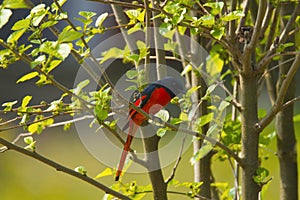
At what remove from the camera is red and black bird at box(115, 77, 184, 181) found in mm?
1462

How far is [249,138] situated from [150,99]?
0.29m

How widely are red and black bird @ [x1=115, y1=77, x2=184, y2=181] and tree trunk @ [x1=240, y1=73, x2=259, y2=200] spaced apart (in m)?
0.22

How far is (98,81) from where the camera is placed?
1.39 meters

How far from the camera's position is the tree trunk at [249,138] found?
1401 mm

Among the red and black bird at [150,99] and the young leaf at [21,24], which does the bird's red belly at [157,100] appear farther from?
the young leaf at [21,24]

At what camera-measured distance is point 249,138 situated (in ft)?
4.61

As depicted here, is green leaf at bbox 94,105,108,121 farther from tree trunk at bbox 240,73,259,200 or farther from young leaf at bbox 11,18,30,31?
tree trunk at bbox 240,73,259,200

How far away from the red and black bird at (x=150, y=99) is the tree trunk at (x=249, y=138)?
8.8 inches

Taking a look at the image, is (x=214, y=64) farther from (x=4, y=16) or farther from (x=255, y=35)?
(x=4, y=16)

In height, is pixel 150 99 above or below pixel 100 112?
above

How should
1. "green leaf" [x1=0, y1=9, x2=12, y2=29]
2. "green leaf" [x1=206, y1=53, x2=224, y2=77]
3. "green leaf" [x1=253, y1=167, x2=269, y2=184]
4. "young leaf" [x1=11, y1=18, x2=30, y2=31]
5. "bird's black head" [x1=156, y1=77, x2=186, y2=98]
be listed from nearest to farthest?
"green leaf" [x1=0, y1=9, x2=12, y2=29] < "young leaf" [x1=11, y1=18, x2=30, y2=31] < "green leaf" [x1=253, y1=167, x2=269, y2=184] < "bird's black head" [x1=156, y1=77, x2=186, y2=98] < "green leaf" [x1=206, y1=53, x2=224, y2=77]

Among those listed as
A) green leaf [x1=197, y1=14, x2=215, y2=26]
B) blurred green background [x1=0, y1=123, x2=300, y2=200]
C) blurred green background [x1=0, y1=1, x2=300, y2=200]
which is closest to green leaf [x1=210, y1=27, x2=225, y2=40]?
green leaf [x1=197, y1=14, x2=215, y2=26]

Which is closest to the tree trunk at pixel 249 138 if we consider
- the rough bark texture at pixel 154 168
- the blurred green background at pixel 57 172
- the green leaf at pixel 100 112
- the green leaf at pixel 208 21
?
the rough bark texture at pixel 154 168

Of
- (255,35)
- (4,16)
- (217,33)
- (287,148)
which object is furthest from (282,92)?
(4,16)
